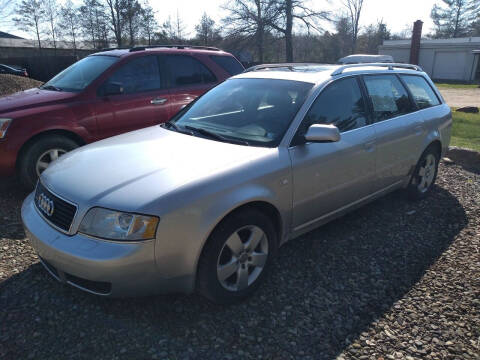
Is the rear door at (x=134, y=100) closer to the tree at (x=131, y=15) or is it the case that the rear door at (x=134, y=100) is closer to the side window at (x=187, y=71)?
the side window at (x=187, y=71)

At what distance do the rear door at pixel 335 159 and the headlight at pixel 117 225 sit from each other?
4.20 feet

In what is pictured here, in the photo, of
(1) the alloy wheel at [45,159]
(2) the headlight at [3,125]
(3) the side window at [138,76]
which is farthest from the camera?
(3) the side window at [138,76]

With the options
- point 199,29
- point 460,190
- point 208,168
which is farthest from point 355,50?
point 208,168

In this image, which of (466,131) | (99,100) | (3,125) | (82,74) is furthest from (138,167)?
(466,131)

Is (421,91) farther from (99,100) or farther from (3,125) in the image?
(3,125)

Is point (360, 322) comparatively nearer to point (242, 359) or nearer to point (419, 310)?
point (419, 310)

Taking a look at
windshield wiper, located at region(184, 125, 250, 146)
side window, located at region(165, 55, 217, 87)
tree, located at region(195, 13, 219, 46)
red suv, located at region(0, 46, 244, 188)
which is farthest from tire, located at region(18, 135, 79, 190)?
tree, located at region(195, 13, 219, 46)

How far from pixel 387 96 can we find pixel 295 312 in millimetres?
2696

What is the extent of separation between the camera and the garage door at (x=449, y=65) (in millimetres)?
38688

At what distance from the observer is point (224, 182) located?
2711 mm

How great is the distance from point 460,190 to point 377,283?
122 inches

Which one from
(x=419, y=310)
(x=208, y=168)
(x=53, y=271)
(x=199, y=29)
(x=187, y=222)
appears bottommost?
(x=419, y=310)

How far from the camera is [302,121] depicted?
3.33 metres

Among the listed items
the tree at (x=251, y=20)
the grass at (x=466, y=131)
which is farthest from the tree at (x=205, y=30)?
the grass at (x=466, y=131)
